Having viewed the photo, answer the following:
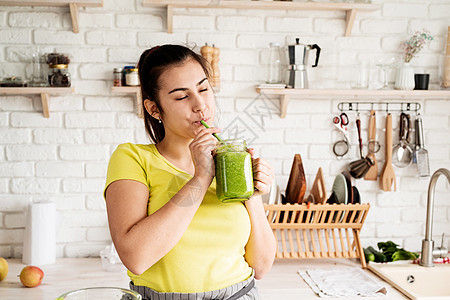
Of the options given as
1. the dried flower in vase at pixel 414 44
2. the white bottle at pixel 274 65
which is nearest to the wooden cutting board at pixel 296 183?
the white bottle at pixel 274 65

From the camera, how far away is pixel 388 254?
2236mm

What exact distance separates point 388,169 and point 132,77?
132cm

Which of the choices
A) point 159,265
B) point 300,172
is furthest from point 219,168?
point 300,172

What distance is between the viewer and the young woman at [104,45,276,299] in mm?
1140

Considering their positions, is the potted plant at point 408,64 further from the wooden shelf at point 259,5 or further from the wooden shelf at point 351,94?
the wooden shelf at point 259,5

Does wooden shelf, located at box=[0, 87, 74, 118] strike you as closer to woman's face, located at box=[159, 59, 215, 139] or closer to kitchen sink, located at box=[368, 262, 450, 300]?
woman's face, located at box=[159, 59, 215, 139]

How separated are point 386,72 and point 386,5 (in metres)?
0.33

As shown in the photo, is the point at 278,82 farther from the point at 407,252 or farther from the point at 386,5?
the point at 407,252

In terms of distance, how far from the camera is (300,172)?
2.16 meters

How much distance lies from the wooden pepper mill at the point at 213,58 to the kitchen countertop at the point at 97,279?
34.9 inches

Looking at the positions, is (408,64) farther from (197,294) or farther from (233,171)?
(197,294)

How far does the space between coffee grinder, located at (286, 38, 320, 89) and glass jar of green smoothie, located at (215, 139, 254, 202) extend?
1086 millimetres

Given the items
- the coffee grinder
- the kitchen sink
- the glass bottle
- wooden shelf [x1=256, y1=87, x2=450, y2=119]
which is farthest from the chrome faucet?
the glass bottle

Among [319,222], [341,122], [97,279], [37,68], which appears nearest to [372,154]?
[341,122]
